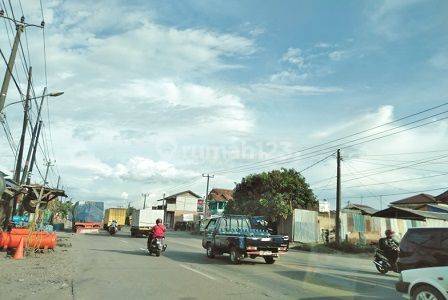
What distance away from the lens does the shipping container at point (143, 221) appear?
144 feet

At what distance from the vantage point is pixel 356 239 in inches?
1501

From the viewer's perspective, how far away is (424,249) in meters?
9.40

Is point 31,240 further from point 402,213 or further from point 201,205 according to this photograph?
point 201,205

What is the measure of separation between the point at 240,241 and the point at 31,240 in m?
8.25

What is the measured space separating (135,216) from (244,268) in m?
32.4

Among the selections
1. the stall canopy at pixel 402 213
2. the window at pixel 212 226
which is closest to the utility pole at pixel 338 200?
the stall canopy at pixel 402 213

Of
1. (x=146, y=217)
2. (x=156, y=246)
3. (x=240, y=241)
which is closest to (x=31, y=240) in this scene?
(x=156, y=246)

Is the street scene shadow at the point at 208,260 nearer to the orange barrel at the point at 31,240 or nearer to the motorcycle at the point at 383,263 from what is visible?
the motorcycle at the point at 383,263

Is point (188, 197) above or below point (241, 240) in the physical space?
above

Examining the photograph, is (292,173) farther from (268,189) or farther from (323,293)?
(323,293)

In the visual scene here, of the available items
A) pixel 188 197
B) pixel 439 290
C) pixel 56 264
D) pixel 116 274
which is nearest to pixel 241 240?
pixel 116 274

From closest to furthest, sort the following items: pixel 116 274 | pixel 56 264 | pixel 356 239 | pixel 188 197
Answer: pixel 116 274
pixel 56 264
pixel 356 239
pixel 188 197

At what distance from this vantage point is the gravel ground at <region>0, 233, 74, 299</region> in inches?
377

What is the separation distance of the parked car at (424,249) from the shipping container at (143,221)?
35.8 metres
